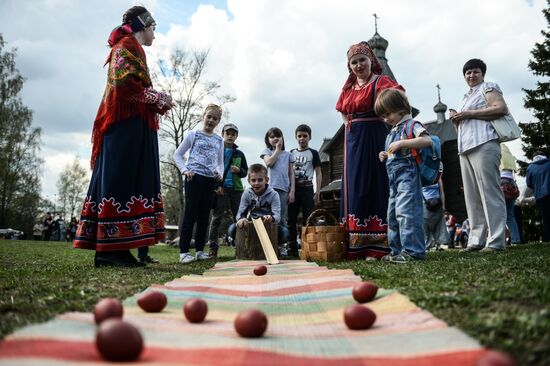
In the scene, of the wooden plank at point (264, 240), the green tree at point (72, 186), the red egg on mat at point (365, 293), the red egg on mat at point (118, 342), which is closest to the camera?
the red egg on mat at point (118, 342)

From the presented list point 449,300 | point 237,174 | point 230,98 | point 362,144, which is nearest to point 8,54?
point 230,98

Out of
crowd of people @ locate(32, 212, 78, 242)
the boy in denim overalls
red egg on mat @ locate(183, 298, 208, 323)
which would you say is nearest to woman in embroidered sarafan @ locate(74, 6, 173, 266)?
the boy in denim overalls

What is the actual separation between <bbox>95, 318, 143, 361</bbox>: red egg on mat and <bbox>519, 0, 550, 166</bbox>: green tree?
2755 centimetres

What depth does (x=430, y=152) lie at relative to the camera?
15.0 feet

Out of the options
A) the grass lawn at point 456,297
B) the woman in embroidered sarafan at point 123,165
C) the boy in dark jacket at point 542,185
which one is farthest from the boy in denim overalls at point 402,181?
the boy in dark jacket at point 542,185

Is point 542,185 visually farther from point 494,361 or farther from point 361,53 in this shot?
point 494,361

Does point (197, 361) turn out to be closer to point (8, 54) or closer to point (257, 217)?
point (257, 217)

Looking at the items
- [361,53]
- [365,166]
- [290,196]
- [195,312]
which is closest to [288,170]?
[290,196]

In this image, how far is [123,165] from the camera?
4477 mm

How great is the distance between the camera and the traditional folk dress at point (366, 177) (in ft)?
17.2

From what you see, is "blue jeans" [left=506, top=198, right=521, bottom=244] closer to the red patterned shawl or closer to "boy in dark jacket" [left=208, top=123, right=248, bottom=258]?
"boy in dark jacket" [left=208, top=123, right=248, bottom=258]

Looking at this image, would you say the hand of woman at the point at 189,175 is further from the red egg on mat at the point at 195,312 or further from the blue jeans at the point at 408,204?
the red egg on mat at the point at 195,312

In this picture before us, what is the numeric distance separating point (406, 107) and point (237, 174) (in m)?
3.59

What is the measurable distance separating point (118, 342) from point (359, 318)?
863 millimetres
